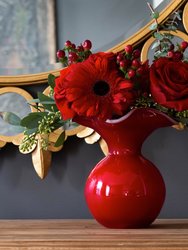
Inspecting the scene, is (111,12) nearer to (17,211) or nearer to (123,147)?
(123,147)

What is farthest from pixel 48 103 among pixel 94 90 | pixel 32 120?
pixel 94 90

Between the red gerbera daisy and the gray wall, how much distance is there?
0.29 meters

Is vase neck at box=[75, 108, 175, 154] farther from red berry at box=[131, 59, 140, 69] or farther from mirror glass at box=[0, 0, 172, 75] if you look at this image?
mirror glass at box=[0, 0, 172, 75]

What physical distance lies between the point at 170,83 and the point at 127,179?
16cm

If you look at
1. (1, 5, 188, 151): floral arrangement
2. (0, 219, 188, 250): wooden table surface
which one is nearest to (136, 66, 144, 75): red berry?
(1, 5, 188, 151): floral arrangement

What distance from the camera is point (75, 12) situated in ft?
3.45

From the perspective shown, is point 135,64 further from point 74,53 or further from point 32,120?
point 32,120

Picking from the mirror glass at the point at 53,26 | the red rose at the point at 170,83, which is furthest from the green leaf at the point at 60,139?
the red rose at the point at 170,83

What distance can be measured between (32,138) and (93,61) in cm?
22

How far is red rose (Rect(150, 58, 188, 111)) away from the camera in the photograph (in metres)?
0.76

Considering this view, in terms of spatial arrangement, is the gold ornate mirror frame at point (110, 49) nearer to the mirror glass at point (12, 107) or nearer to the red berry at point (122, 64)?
the mirror glass at point (12, 107)

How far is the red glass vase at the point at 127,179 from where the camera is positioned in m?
0.80

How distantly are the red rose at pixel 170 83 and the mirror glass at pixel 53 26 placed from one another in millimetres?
294

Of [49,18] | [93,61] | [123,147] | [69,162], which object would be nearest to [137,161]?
[123,147]
